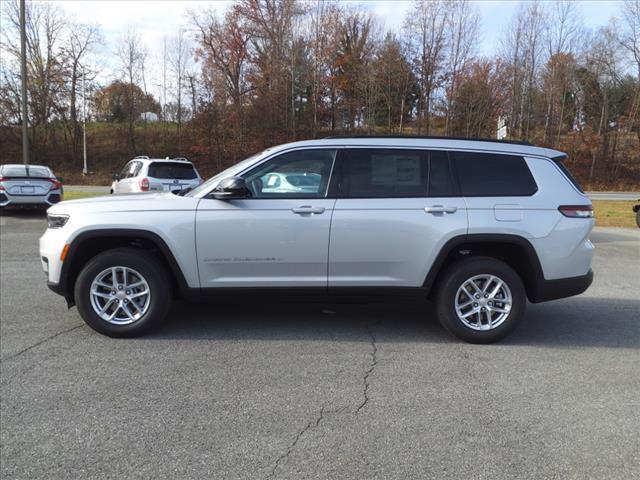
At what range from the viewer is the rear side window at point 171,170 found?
13555mm

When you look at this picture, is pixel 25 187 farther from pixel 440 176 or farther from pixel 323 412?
pixel 323 412

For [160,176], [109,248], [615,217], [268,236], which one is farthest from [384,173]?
[615,217]

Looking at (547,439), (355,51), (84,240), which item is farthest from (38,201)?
(355,51)

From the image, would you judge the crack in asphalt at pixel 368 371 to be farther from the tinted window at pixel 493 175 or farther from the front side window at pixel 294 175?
the tinted window at pixel 493 175

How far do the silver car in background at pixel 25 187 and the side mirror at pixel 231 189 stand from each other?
1140cm

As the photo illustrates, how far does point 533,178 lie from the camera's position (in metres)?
4.81

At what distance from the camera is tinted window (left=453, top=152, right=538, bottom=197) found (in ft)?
15.7

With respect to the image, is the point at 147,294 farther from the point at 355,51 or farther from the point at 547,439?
the point at 355,51

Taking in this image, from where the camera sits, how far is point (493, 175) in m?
4.81

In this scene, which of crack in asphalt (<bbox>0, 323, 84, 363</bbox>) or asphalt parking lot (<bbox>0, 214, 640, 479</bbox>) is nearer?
asphalt parking lot (<bbox>0, 214, 640, 479</bbox>)

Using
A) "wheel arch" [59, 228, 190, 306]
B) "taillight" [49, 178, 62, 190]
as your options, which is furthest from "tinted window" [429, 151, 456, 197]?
"taillight" [49, 178, 62, 190]

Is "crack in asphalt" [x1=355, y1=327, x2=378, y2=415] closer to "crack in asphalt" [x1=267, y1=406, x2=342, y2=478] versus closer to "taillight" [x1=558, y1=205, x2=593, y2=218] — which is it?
"crack in asphalt" [x1=267, y1=406, x2=342, y2=478]

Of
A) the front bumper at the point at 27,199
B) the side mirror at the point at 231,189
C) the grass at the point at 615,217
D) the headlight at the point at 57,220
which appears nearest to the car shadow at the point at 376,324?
the side mirror at the point at 231,189

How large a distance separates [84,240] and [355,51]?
36891 mm
